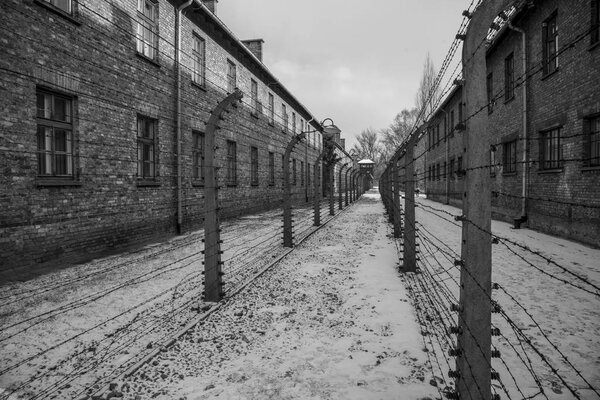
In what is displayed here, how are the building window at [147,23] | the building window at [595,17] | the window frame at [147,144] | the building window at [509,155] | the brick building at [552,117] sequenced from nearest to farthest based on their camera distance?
the building window at [595,17] → the brick building at [552,117] → the window frame at [147,144] → the building window at [147,23] → the building window at [509,155]

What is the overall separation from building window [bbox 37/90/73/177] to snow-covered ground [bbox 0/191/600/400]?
80.0 inches

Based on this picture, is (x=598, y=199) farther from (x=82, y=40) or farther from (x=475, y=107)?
(x=82, y=40)

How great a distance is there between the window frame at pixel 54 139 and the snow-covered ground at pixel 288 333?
6.17 ft

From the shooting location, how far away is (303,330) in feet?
13.0

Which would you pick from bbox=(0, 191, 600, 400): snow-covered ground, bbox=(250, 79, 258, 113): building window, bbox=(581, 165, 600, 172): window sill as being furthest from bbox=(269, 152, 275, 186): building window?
bbox=(581, 165, 600, 172): window sill

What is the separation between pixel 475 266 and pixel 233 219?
13074mm

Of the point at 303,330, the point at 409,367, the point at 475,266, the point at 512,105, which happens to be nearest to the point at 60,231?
the point at 303,330

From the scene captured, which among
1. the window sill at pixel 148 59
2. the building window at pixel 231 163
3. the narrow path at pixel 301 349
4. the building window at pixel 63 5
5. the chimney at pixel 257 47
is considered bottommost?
the narrow path at pixel 301 349

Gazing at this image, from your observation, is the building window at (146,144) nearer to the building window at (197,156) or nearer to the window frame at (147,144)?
the window frame at (147,144)

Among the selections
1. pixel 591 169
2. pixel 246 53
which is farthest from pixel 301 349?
pixel 246 53

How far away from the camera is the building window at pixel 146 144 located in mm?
9680

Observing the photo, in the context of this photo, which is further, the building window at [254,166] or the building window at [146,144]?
the building window at [254,166]

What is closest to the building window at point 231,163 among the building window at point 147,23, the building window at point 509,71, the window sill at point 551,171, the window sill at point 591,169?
the building window at point 147,23

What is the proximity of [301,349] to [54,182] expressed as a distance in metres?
5.85
